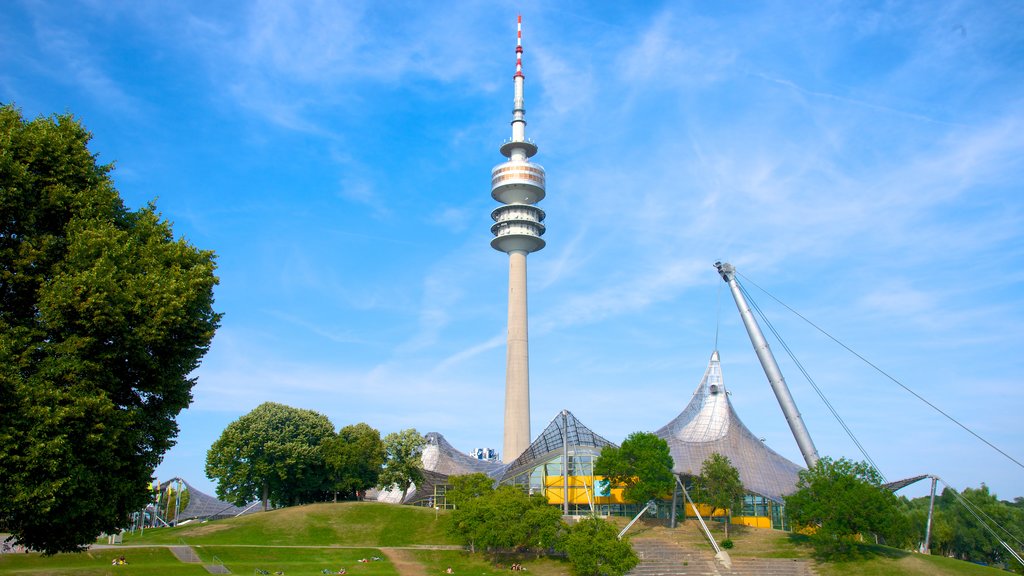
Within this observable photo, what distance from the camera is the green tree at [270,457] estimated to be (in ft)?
256

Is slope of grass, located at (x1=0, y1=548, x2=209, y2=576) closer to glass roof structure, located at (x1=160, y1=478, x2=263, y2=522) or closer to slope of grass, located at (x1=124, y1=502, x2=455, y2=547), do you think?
slope of grass, located at (x1=124, y1=502, x2=455, y2=547)

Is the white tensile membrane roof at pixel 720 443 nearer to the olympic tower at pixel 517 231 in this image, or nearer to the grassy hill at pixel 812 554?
the grassy hill at pixel 812 554

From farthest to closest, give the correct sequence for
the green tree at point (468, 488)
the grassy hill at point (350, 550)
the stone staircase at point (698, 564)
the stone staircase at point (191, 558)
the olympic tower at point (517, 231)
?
the olympic tower at point (517, 231), the green tree at point (468, 488), the stone staircase at point (698, 564), the stone staircase at point (191, 558), the grassy hill at point (350, 550)

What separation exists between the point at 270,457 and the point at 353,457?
8644 mm

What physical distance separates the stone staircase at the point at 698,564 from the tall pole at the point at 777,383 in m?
15.8

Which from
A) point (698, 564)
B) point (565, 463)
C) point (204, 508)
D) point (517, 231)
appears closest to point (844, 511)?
point (698, 564)

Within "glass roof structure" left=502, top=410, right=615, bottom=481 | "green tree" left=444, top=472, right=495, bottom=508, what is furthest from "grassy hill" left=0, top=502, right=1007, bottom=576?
"glass roof structure" left=502, top=410, right=615, bottom=481

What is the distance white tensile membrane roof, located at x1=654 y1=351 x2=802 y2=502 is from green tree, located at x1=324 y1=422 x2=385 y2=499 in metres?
33.2

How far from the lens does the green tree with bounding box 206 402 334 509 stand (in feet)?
256

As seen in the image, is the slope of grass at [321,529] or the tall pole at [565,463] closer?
the slope of grass at [321,529]

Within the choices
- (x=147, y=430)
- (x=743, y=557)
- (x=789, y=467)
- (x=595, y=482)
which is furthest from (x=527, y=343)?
(x=147, y=430)

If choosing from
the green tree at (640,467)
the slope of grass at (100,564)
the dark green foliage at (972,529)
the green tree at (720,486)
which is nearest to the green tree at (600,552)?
the green tree at (640,467)

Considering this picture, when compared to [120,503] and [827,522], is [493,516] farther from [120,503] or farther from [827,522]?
[120,503]

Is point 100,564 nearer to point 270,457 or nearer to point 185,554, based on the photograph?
point 185,554
